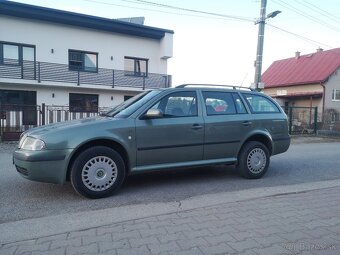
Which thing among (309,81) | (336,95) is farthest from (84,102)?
(336,95)

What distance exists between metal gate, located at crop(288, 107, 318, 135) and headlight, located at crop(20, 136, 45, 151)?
15.5 metres

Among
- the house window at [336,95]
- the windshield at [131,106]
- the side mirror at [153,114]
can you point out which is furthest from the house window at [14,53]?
the house window at [336,95]

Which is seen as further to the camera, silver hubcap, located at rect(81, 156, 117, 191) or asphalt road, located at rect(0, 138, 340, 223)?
silver hubcap, located at rect(81, 156, 117, 191)

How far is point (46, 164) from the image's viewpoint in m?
4.50

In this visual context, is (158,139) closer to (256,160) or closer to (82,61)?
(256,160)

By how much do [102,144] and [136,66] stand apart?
19.2 metres

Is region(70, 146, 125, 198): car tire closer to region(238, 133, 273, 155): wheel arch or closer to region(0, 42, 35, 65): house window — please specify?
region(238, 133, 273, 155): wheel arch

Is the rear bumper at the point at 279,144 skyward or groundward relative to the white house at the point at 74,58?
groundward

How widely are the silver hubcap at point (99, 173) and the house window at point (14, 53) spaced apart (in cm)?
1686

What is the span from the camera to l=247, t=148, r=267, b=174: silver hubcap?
6.16 m

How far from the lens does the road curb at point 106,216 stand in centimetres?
351

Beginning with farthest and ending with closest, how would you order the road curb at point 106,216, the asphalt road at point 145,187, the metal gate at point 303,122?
the metal gate at point 303,122
the asphalt road at point 145,187
the road curb at point 106,216

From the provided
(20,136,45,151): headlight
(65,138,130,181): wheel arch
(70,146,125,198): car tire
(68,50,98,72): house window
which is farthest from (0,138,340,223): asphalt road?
(68,50,98,72): house window

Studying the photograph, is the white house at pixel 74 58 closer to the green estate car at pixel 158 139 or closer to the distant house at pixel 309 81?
the green estate car at pixel 158 139
